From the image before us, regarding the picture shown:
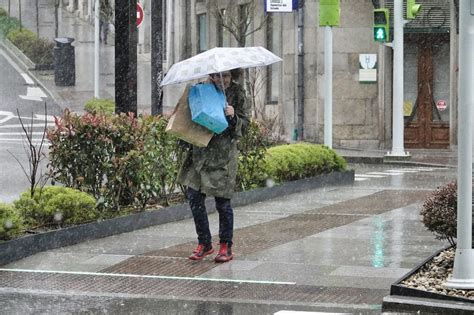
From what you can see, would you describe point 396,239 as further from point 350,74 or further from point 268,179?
A: point 350,74

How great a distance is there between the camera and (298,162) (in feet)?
62.6

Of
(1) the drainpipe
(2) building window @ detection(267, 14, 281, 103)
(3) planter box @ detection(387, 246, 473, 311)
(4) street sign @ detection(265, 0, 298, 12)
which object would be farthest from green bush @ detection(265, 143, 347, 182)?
(2) building window @ detection(267, 14, 281, 103)

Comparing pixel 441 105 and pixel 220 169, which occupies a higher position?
pixel 441 105

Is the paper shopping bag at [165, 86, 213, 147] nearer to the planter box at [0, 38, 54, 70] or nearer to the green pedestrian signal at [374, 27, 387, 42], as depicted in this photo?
the green pedestrian signal at [374, 27, 387, 42]

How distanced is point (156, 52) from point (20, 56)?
1374 inches

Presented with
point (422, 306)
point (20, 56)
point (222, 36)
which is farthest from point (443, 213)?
point (20, 56)

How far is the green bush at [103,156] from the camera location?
45.8 ft

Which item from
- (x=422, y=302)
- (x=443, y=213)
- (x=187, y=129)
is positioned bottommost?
(x=422, y=302)

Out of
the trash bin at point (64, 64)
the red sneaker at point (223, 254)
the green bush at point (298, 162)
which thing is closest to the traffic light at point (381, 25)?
the green bush at point (298, 162)

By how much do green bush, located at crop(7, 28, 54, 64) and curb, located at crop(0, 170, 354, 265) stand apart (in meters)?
37.5

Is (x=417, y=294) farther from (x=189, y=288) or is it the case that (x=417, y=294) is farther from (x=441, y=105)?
(x=441, y=105)

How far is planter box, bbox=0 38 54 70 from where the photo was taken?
5275 cm

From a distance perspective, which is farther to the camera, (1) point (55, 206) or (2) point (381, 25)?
(2) point (381, 25)

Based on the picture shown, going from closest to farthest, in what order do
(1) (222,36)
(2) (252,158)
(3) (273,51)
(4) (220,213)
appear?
1. (4) (220,213)
2. (2) (252,158)
3. (3) (273,51)
4. (1) (222,36)
